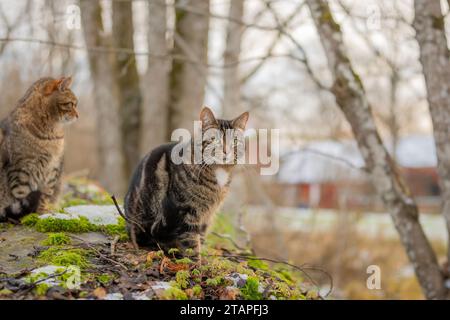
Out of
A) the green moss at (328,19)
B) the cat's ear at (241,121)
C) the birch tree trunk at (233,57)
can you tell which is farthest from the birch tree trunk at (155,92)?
the cat's ear at (241,121)

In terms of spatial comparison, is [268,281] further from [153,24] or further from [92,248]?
[153,24]

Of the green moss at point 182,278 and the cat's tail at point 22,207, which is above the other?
the cat's tail at point 22,207

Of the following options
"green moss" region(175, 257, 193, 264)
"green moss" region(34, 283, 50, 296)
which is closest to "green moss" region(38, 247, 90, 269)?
"green moss" region(34, 283, 50, 296)

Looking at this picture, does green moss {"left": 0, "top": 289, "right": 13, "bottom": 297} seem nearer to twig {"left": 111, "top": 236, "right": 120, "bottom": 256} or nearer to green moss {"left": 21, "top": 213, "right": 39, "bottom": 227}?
twig {"left": 111, "top": 236, "right": 120, "bottom": 256}

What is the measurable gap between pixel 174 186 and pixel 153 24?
6817 mm

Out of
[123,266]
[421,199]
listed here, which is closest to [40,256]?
[123,266]

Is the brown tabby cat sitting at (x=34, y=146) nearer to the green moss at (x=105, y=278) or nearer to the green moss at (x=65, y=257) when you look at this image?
the green moss at (x=65, y=257)

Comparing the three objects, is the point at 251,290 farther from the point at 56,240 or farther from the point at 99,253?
the point at 56,240

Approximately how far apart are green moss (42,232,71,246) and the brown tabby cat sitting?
0.83m

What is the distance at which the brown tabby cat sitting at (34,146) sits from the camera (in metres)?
5.13

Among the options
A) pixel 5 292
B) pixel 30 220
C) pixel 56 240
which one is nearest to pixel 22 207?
pixel 30 220

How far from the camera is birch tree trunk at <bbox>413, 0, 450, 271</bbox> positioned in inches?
229

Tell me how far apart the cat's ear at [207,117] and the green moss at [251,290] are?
122cm

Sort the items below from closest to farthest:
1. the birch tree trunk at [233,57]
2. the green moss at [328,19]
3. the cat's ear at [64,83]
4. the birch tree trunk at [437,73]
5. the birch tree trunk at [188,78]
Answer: the cat's ear at [64,83]
the birch tree trunk at [437,73]
the green moss at [328,19]
the birch tree trunk at [233,57]
the birch tree trunk at [188,78]
